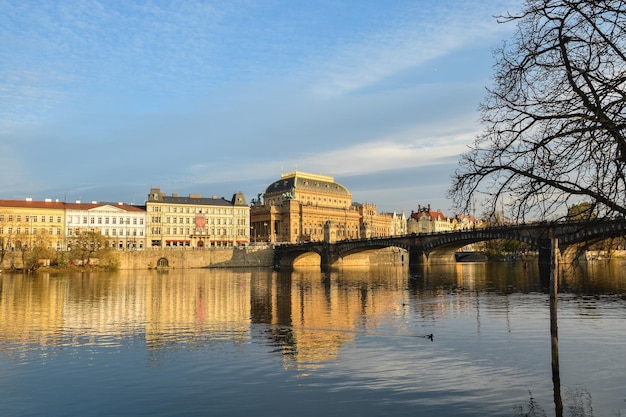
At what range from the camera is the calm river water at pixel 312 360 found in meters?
16.2

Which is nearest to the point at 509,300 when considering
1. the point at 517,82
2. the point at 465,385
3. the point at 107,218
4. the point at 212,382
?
the point at 465,385

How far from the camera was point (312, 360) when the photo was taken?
71.6ft

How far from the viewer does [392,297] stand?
48969 mm

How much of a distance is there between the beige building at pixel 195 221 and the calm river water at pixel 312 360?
4585 inches

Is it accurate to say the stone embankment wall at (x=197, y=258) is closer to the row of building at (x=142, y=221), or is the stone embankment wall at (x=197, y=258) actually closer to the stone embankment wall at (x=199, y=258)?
the stone embankment wall at (x=199, y=258)

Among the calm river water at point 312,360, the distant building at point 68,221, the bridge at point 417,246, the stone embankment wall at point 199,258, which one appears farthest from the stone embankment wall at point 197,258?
the calm river water at point 312,360

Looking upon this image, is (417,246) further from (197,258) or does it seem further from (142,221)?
(142,221)

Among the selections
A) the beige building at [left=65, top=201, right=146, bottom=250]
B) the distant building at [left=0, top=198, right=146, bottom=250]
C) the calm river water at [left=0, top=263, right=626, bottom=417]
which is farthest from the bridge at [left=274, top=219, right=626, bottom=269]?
the calm river water at [left=0, top=263, right=626, bottom=417]

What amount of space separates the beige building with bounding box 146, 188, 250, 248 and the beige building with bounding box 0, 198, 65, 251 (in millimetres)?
21776

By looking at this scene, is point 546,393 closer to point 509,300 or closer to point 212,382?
point 212,382

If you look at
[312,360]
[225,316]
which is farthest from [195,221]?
[312,360]

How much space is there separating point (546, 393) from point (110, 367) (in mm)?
14650

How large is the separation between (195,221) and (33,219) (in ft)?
132

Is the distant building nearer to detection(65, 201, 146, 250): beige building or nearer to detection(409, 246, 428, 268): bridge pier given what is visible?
detection(65, 201, 146, 250): beige building
